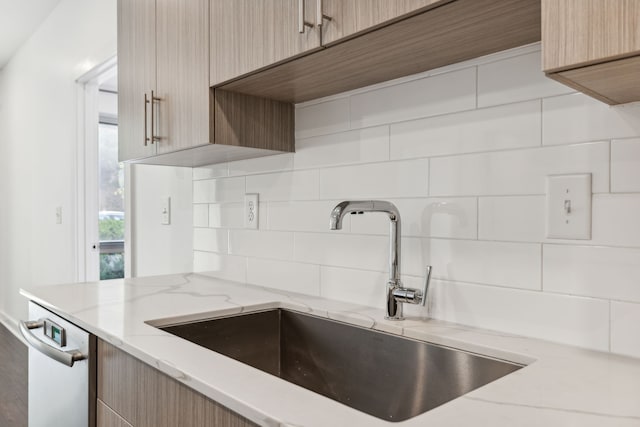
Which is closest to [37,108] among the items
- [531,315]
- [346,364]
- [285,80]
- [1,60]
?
[1,60]

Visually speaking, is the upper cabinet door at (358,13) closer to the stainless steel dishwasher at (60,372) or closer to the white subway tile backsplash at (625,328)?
the white subway tile backsplash at (625,328)

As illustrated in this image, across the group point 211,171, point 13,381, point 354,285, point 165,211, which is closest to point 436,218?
point 354,285

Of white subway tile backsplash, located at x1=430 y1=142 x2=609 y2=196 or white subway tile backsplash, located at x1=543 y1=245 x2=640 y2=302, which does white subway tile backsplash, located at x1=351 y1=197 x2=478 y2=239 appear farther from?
white subway tile backsplash, located at x1=543 y1=245 x2=640 y2=302

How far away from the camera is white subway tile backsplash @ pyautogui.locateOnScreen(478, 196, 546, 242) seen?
98cm

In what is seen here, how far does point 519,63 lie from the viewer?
1.01 metres

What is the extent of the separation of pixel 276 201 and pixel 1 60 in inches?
175

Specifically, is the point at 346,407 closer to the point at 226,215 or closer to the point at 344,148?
the point at 344,148

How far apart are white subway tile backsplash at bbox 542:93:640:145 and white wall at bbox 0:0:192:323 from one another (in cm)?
153

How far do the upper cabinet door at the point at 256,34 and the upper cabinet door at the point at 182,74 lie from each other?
61 mm

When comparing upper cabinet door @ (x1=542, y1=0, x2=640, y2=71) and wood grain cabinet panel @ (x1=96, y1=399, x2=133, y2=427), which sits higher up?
upper cabinet door @ (x1=542, y1=0, x2=640, y2=71)

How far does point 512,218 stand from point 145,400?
2.76ft

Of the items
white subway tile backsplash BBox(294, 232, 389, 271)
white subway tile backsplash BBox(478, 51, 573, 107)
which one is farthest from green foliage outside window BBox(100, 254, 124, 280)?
white subway tile backsplash BBox(478, 51, 573, 107)

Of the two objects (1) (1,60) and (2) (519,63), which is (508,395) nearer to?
(2) (519,63)

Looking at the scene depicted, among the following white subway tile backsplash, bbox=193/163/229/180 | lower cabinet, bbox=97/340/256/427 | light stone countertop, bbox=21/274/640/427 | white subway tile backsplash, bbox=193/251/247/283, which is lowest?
lower cabinet, bbox=97/340/256/427
